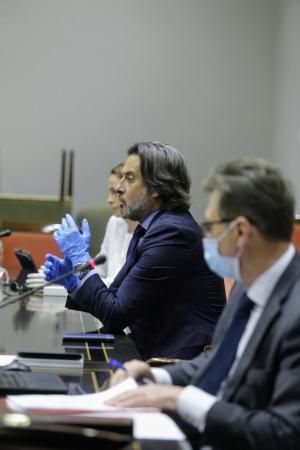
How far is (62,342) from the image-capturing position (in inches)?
92.2

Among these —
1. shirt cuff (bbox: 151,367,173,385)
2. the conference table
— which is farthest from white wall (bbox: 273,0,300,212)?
shirt cuff (bbox: 151,367,173,385)

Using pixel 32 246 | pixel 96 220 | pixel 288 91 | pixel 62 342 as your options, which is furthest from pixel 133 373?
pixel 288 91

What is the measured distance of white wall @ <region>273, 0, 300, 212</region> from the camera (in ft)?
18.9

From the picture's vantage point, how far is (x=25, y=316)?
9.37 feet

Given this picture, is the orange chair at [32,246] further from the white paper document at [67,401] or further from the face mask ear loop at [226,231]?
the face mask ear loop at [226,231]

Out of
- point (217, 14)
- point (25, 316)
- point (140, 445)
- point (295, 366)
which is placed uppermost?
point (217, 14)

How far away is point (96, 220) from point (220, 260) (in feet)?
13.1

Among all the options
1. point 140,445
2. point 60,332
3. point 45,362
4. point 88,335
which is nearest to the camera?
point 140,445

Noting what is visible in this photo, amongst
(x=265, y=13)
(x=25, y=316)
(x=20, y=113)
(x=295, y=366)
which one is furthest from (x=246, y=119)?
(x=295, y=366)

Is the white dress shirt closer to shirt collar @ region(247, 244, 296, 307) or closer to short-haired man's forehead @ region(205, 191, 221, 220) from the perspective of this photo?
shirt collar @ region(247, 244, 296, 307)

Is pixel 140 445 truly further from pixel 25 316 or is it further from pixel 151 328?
pixel 25 316

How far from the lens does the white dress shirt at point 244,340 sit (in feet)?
4.90

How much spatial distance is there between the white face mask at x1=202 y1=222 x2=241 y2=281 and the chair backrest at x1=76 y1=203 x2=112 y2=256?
377 cm

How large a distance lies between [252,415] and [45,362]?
74 cm
